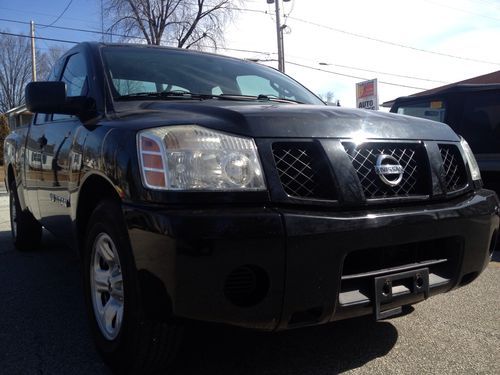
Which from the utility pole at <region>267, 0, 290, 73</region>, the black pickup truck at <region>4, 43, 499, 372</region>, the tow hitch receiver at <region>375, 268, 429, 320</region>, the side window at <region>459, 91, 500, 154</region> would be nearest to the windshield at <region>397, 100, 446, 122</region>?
the side window at <region>459, 91, 500, 154</region>

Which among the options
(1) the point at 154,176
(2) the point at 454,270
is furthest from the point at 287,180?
(2) the point at 454,270

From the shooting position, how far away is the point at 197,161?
2066mm

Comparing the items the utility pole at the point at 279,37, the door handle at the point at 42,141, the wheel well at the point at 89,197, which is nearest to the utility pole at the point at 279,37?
the utility pole at the point at 279,37

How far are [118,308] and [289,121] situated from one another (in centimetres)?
120

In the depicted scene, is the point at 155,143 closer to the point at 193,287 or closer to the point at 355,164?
the point at 193,287

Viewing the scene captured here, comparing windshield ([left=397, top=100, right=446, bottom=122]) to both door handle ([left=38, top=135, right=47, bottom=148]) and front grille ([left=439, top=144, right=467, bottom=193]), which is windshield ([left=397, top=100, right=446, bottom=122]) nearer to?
front grille ([left=439, top=144, right=467, bottom=193])

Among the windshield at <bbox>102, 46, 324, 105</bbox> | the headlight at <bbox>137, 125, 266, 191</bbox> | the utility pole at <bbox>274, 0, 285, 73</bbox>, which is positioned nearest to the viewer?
the headlight at <bbox>137, 125, 266, 191</bbox>

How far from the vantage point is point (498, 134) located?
5.42m

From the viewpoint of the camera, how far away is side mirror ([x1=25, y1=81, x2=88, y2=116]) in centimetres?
293

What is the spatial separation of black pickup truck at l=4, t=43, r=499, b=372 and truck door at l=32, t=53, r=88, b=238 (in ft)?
0.61

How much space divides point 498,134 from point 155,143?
14.9 feet

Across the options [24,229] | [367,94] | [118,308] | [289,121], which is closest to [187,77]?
[289,121]

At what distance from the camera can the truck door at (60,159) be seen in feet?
10.2

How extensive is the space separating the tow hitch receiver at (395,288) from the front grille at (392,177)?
0.36 meters
